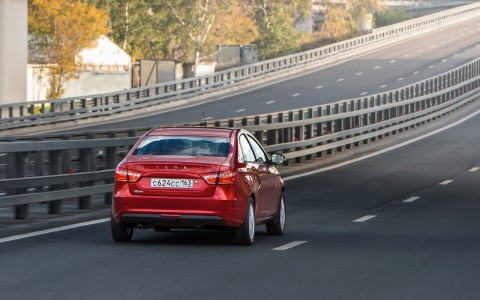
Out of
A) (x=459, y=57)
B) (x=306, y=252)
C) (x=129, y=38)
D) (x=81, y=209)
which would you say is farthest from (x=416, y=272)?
(x=129, y=38)

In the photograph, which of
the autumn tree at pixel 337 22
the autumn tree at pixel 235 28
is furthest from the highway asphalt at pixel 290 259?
the autumn tree at pixel 337 22

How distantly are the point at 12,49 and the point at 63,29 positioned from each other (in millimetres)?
29872

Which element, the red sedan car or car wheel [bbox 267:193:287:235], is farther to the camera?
car wheel [bbox 267:193:287:235]

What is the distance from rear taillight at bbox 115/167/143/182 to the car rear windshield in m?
0.34

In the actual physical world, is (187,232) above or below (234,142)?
below

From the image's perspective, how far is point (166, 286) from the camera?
37.7ft

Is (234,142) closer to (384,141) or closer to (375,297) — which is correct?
(375,297)

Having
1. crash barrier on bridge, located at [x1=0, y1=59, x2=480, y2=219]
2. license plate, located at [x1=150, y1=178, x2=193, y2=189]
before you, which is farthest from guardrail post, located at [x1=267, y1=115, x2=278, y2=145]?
license plate, located at [x1=150, y1=178, x2=193, y2=189]

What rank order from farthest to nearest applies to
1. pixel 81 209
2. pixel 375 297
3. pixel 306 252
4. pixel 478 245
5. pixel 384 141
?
1. pixel 384 141
2. pixel 81 209
3. pixel 478 245
4. pixel 306 252
5. pixel 375 297

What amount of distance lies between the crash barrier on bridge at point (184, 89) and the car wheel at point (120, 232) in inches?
1402

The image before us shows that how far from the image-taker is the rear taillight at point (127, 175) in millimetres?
14992

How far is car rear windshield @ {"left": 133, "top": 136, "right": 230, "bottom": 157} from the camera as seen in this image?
1533cm

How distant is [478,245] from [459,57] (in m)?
83.4

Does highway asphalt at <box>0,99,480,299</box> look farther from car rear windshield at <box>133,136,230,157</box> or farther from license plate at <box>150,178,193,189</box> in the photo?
car rear windshield at <box>133,136,230,157</box>
